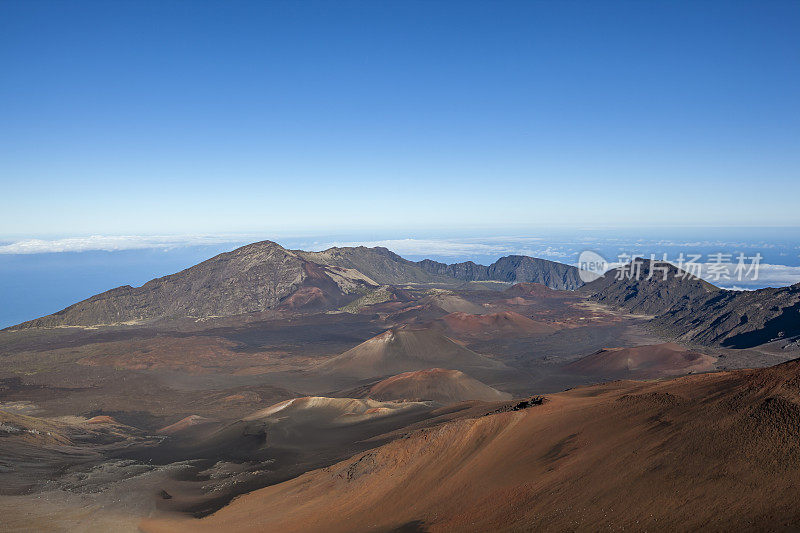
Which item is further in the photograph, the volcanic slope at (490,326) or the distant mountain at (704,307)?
the volcanic slope at (490,326)

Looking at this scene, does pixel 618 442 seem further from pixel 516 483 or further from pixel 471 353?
pixel 471 353

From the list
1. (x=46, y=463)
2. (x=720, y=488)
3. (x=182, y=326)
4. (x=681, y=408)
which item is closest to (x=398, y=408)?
(x=46, y=463)

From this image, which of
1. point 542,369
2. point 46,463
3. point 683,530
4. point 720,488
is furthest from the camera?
point 542,369

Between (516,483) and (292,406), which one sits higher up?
(516,483)

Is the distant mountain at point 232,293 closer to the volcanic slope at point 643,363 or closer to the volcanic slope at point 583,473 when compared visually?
the volcanic slope at point 643,363

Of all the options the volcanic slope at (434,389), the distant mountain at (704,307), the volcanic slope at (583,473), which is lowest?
the volcanic slope at (434,389)

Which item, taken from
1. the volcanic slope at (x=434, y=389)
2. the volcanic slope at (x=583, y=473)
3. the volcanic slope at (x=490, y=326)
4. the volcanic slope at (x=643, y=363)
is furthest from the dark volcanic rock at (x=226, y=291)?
the volcanic slope at (x=583, y=473)

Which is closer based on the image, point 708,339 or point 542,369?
point 542,369

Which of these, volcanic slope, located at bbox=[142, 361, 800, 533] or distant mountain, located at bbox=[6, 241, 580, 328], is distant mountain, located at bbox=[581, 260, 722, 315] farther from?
volcanic slope, located at bbox=[142, 361, 800, 533]
